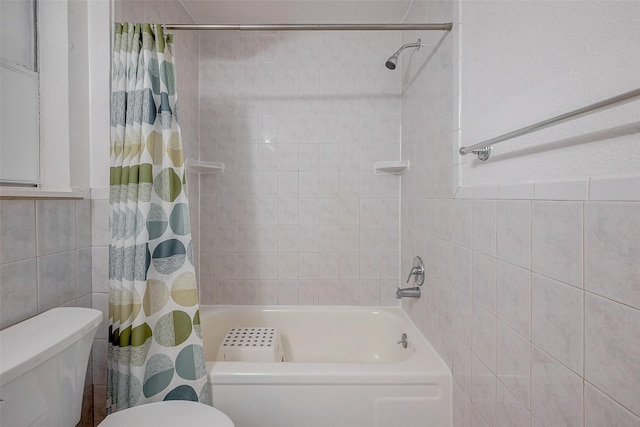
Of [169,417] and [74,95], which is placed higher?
[74,95]

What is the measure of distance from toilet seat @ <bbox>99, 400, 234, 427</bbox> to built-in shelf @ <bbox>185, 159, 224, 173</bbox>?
1.18 meters

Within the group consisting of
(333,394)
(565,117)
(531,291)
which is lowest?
(333,394)

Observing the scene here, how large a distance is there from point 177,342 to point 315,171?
50.8 inches

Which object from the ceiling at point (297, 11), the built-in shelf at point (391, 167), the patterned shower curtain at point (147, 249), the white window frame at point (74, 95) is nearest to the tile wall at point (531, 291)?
the built-in shelf at point (391, 167)

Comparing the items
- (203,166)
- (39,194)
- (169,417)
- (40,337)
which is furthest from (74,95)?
(169,417)

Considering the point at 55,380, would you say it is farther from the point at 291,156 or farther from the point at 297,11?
the point at 297,11

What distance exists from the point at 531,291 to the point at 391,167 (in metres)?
1.23

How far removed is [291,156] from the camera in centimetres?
203

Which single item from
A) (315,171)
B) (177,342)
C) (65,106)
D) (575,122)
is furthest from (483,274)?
(65,106)

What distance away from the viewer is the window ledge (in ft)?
3.02

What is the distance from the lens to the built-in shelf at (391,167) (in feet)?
6.01

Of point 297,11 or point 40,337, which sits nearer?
point 40,337

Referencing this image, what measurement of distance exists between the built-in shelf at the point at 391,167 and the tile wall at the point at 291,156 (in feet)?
0.16

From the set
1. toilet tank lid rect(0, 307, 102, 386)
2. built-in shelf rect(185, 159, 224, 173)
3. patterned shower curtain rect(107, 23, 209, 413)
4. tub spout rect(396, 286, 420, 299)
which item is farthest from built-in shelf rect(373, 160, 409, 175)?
toilet tank lid rect(0, 307, 102, 386)
